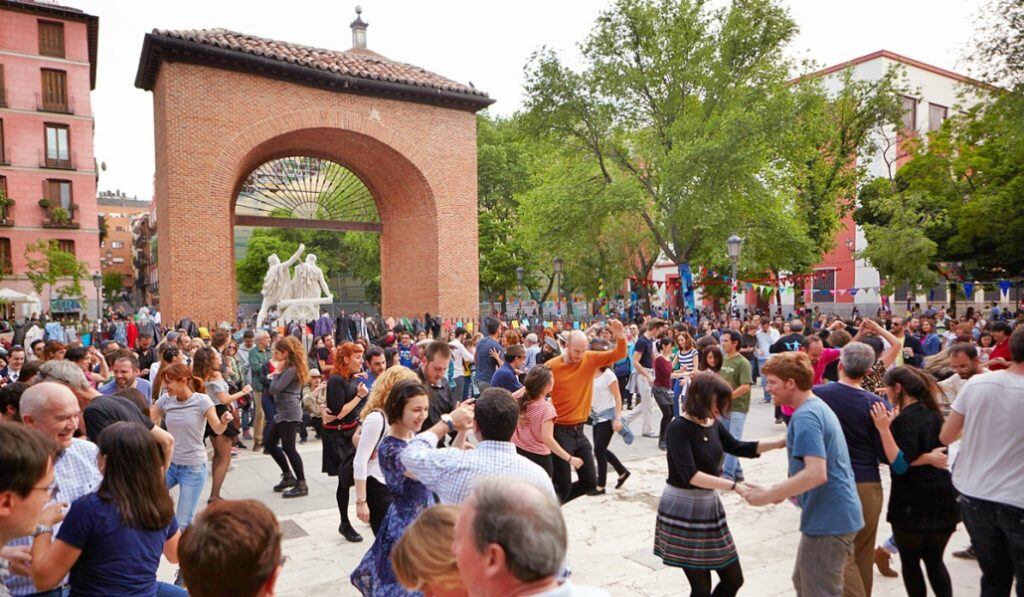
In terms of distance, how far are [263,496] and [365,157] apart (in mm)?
15472

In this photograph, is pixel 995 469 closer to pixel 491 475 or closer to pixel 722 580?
pixel 722 580

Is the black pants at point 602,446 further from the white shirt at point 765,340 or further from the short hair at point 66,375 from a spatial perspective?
the white shirt at point 765,340

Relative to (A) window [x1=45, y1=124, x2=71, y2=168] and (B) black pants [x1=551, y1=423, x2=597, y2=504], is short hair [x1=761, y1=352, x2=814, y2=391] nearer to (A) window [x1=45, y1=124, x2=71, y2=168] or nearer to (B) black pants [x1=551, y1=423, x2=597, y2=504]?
(B) black pants [x1=551, y1=423, x2=597, y2=504]

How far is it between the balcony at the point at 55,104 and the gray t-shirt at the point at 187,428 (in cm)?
3696

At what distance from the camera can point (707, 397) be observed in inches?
143

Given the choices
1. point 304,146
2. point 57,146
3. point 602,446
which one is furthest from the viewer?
point 57,146

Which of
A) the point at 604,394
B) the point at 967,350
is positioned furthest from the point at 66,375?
the point at 967,350

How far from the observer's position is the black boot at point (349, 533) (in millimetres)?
5582

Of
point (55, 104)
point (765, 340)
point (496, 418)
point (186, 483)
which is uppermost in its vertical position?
point (55, 104)

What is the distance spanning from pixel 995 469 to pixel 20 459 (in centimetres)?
447

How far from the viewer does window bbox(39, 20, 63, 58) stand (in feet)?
109

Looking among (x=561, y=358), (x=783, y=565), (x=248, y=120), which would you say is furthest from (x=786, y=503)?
(x=248, y=120)

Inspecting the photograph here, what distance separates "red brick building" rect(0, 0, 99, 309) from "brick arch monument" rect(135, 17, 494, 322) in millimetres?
20016

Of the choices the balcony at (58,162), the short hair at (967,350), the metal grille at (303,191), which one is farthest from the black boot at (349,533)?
the balcony at (58,162)
